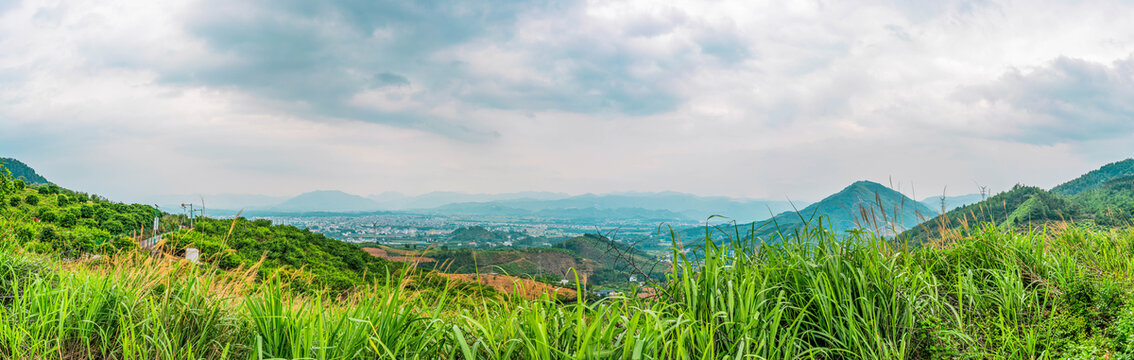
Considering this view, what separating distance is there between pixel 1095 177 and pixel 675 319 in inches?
4552

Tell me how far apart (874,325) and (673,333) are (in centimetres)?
129

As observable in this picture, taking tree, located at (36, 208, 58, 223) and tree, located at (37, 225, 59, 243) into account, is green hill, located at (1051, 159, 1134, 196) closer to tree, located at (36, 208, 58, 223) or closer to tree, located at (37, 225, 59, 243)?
tree, located at (37, 225, 59, 243)

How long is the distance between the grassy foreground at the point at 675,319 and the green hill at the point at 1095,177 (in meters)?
102

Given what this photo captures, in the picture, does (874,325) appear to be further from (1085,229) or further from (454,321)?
(1085,229)

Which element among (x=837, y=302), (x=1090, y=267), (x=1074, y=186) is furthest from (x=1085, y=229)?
(x=1074, y=186)

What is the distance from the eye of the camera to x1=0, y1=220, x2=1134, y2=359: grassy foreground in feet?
8.41

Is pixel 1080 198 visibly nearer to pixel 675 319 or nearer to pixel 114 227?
pixel 675 319

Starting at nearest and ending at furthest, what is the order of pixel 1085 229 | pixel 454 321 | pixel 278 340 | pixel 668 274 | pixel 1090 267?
pixel 278 340 → pixel 454 321 → pixel 668 274 → pixel 1090 267 → pixel 1085 229

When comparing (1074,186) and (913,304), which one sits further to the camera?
(1074,186)

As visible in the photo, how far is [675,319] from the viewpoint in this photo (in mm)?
2785

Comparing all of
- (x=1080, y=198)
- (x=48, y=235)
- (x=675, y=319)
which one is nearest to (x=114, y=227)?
(x=48, y=235)

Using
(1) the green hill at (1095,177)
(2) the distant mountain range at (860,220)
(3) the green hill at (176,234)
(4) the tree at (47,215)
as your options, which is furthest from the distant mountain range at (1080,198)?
(4) the tree at (47,215)

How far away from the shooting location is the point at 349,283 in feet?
67.1

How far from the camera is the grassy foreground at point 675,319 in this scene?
8.41 feet
